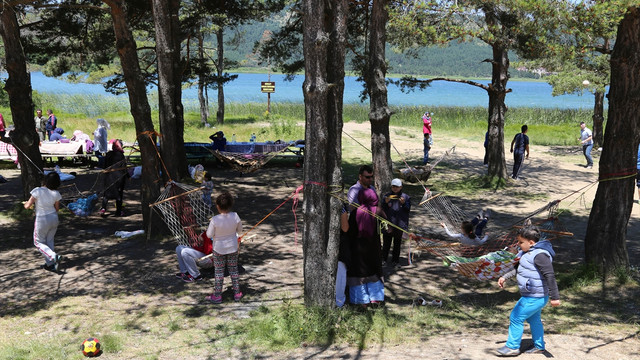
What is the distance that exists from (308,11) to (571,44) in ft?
22.1

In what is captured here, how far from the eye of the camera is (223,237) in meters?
6.04

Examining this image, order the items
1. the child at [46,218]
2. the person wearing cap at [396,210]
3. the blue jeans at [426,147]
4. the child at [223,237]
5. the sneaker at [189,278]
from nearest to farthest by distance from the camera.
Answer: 1. the child at [223,237]
2. the sneaker at [189,278]
3. the child at [46,218]
4. the person wearing cap at [396,210]
5. the blue jeans at [426,147]

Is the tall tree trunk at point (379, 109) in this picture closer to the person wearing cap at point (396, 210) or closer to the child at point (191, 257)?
the person wearing cap at point (396, 210)

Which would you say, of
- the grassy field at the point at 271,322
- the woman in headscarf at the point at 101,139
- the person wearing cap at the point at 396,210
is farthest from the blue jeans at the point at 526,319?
the woman in headscarf at the point at 101,139

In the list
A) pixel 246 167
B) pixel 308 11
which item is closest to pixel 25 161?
pixel 246 167

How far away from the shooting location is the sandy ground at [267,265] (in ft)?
16.9

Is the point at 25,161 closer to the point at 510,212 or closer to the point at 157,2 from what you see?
the point at 157,2

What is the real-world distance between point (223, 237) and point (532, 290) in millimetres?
3149

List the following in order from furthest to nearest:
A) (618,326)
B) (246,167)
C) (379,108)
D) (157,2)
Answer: (246,167) < (379,108) < (157,2) < (618,326)

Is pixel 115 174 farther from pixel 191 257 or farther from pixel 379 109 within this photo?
pixel 379 109

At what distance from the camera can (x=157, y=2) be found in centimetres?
897

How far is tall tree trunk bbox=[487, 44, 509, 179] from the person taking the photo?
1368 cm

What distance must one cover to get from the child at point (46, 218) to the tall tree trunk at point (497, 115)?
407 inches

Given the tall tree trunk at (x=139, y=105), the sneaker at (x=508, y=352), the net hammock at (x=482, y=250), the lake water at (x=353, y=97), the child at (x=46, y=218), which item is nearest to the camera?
the sneaker at (x=508, y=352)
